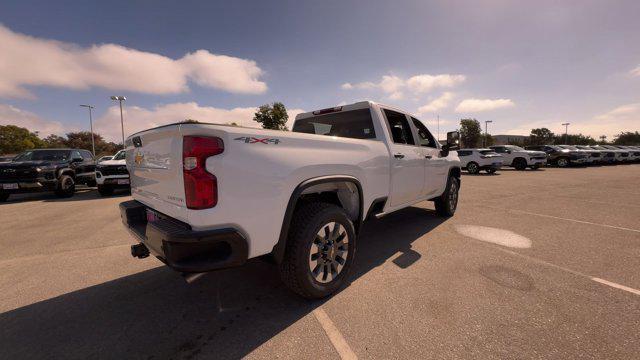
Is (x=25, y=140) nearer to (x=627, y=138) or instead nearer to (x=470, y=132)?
(x=470, y=132)

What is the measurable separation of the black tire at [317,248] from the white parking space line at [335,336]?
0.18 meters

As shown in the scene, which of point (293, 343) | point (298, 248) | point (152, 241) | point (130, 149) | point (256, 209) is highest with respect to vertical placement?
point (130, 149)

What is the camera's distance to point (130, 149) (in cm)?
280

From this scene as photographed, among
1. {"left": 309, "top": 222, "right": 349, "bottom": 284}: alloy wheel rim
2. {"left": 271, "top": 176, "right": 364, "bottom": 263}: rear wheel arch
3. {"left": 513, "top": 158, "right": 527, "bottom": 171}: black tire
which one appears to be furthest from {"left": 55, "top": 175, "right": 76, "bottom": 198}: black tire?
{"left": 513, "top": 158, "right": 527, "bottom": 171}: black tire

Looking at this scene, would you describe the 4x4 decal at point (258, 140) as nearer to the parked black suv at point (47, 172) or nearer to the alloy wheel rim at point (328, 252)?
the alloy wheel rim at point (328, 252)

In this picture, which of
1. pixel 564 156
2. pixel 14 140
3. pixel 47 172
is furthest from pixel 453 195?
pixel 14 140

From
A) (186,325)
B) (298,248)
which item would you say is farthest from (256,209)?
(186,325)

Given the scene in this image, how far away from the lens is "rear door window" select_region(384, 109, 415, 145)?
3799 millimetres

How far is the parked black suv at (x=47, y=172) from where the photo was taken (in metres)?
8.53

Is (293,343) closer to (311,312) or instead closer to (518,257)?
(311,312)

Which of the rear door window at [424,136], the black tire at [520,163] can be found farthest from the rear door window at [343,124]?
the black tire at [520,163]

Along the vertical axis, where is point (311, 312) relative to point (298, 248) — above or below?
below

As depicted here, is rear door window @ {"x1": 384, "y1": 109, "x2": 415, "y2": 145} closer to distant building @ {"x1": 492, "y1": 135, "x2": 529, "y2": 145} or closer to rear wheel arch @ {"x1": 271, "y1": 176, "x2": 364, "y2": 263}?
rear wheel arch @ {"x1": 271, "y1": 176, "x2": 364, "y2": 263}

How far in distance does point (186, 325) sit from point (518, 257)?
3.85 meters
